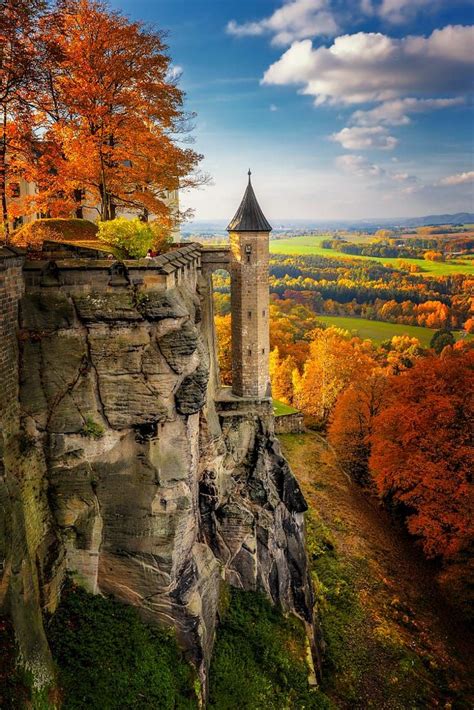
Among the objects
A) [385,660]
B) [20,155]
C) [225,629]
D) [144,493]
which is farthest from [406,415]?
[20,155]

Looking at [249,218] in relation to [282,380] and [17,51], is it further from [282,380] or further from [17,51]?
[282,380]

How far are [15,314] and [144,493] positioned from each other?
212 inches

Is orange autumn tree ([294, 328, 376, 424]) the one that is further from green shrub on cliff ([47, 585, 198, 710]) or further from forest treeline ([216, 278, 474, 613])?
green shrub on cliff ([47, 585, 198, 710])

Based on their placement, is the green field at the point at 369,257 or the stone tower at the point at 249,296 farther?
the green field at the point at 369,257

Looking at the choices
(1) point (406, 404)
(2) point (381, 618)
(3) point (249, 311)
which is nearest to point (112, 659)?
(2) point (381, 618)

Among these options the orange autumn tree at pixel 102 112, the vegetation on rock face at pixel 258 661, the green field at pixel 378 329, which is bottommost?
the vegetation on rock face at pixel 258 661

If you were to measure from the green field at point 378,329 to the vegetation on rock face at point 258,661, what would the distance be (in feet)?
151

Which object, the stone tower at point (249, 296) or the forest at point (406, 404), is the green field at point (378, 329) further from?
the stone tower at point (249, 296)

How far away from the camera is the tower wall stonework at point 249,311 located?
22.1m

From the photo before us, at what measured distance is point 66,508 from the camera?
1274 centimetres

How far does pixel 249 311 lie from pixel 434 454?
467 inches

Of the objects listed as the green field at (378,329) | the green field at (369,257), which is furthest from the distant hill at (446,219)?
the green field at (378,329)

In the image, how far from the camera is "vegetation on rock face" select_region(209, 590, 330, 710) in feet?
49.5

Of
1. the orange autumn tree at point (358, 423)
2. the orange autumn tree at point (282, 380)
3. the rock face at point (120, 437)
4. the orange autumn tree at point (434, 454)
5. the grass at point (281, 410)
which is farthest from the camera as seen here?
the orange autumn tree at point (282, 380)
